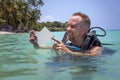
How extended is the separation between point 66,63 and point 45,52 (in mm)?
1939

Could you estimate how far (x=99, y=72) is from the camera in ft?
11.9

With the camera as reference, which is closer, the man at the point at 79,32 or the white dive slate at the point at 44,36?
the man at the point at 79,32

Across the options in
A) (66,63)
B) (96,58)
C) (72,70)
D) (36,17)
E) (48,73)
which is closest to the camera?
(48,73)

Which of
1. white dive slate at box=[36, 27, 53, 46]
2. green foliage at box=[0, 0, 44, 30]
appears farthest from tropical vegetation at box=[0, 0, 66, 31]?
white dive slate at box=[36, 27, 53, 46]

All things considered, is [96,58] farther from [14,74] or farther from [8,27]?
[8,27]

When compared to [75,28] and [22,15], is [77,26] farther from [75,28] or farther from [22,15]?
[22,15]

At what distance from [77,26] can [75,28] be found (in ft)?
0.18

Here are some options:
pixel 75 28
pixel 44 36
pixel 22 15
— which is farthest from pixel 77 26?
pixel 22 15

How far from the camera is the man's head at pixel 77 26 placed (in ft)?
15.4

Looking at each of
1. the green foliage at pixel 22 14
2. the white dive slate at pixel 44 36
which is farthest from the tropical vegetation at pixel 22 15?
the white dive slate at pixel 44 36

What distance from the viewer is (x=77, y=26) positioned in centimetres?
473

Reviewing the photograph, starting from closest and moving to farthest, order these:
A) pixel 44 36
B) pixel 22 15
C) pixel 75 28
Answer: pixel 75 28
pixel 44 36
pixel 22 15

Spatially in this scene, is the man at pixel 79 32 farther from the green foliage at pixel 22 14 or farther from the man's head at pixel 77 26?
the green foliage at pixel 22 14

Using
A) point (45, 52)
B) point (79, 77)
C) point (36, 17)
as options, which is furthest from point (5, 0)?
point (79, 77)
